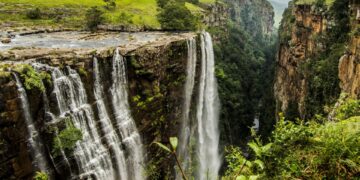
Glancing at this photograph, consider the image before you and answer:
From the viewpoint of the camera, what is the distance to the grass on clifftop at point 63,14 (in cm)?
2979

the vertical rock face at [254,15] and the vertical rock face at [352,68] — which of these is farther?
the vertical rock face at [254,15]

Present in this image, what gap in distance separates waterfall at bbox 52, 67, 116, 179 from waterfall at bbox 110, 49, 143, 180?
2299 millimetres

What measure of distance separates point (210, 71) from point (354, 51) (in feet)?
52.9

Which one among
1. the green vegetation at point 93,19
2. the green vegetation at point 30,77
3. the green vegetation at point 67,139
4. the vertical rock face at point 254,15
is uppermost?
the vertical rock face at point 254,15

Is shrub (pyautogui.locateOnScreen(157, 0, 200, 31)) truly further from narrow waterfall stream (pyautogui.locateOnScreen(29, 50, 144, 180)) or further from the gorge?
narrow waterfall stream (pyautogui.locateOnScreen(29, 50, 144, 180))

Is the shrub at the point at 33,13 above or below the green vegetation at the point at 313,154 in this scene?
above

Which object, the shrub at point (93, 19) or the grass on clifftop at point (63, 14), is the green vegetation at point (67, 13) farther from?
the shrub at point (93, 19)

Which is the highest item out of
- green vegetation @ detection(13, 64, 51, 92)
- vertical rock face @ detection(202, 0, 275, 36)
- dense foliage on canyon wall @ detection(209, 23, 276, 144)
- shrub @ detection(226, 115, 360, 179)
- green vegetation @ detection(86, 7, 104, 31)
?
vertical rock face @ detection(202, 0, 275, 36)

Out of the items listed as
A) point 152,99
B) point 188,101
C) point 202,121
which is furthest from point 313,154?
point 202,121

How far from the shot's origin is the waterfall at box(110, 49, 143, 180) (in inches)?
808

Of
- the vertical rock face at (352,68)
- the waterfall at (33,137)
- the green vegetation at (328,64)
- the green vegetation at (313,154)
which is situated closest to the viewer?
the green vegetation at (313,154)

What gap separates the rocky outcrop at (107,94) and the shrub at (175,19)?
9.29 m

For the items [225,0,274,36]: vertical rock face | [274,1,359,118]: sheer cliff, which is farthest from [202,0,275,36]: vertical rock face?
[274,1,359,118]: sheer cliff

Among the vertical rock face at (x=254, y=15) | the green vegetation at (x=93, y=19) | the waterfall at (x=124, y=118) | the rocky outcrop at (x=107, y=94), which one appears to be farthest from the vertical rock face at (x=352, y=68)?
the vertical rock face at (x=254, y=15)
